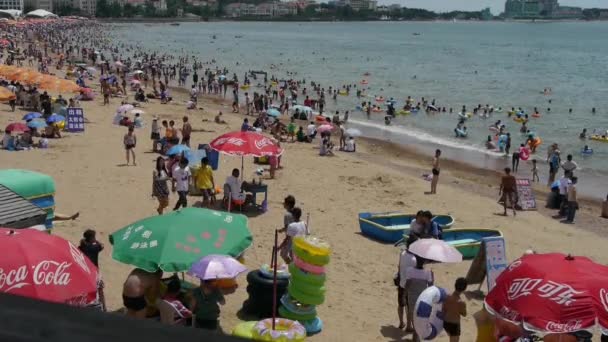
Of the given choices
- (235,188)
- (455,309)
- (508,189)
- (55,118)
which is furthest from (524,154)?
(455,309)

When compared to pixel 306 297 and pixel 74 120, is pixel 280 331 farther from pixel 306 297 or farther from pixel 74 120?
pixel 74 120

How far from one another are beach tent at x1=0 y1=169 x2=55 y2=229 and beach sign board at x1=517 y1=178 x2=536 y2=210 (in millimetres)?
11087

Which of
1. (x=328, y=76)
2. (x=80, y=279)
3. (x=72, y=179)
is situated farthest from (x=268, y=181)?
(x=328, y=76)

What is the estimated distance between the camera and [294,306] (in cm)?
779

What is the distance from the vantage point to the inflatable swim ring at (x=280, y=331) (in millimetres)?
6477

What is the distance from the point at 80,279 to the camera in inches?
214

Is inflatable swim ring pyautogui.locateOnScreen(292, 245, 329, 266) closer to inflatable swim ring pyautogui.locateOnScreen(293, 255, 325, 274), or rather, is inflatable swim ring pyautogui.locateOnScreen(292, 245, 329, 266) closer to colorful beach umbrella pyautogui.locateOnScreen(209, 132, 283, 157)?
inflatable swim ring pyautogui.locateOnScreen(293, 255, 325, 274)

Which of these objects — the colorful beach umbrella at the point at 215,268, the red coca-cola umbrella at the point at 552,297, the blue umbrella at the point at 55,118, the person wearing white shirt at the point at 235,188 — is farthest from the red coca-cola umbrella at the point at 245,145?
the blue umbrella at the point at 55,118

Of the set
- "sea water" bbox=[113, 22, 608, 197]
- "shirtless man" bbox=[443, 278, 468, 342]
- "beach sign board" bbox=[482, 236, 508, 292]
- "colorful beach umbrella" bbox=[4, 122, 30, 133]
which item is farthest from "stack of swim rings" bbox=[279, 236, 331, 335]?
"sea water" bbox=[113, 22, 608, 197]

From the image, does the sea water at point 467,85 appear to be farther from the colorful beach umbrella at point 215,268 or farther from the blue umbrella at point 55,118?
the colorful beach umbrella at point 215,268

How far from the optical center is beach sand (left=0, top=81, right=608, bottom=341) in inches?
361

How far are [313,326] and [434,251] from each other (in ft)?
5.73

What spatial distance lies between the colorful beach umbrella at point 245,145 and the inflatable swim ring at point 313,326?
4899mm

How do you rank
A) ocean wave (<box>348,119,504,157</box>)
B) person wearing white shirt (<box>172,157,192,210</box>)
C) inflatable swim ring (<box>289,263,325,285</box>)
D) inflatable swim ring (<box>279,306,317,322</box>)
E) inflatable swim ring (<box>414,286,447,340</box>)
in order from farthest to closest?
ocean wave (<box>348,119,504,157</box>) < person wearing white shirt (<box>172,157,192,210</box>) < inflatable swim ring (<box>279,306,317,322</box>) < inflatable swim ring (<box>289,263,325,285</box>) < inflatable swim ring (<box>414,286,447,340</box>)
